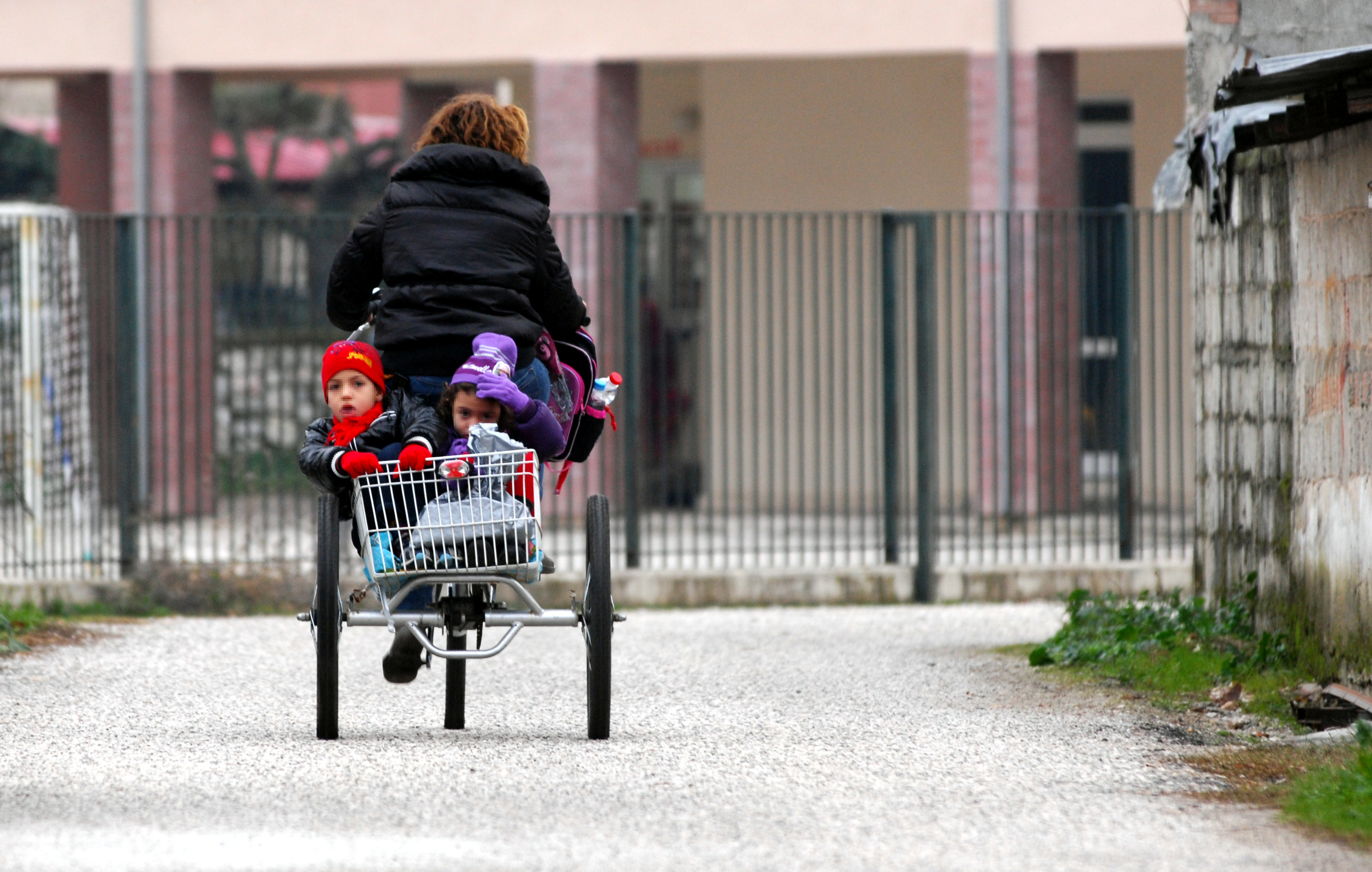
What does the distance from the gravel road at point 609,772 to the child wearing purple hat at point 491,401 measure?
0.94 meters

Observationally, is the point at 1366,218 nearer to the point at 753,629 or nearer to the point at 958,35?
the point at 753,629

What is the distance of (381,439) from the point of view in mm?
6152

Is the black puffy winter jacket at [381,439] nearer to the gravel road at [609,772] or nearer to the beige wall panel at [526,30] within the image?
the gravel road at [609,772]

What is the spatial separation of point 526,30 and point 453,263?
10452 mm

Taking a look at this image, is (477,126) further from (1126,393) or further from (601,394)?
(1126,393)

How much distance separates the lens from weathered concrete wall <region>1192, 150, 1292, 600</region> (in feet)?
25.9

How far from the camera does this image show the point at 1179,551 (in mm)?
13094

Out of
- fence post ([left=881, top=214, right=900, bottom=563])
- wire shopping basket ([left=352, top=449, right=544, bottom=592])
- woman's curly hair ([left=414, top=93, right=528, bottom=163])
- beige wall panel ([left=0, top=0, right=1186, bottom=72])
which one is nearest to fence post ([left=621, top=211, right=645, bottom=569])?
fence post ([left=881, top=214, right=900, bottom=563])

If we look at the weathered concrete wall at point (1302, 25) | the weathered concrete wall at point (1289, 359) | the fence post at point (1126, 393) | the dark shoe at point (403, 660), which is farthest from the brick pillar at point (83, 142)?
the dark shoe at point (403, 660)

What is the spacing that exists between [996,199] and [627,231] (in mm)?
4667

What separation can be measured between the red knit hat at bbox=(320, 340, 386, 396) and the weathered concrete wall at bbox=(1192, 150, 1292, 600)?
11.4 feet

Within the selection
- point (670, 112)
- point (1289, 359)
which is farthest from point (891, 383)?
point (670, 112)

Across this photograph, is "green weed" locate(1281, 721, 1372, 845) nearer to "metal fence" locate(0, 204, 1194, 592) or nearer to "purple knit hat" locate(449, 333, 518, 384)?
"purple knit hat" locate(449, 333, 518, 384)

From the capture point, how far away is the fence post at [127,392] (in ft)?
39.2
